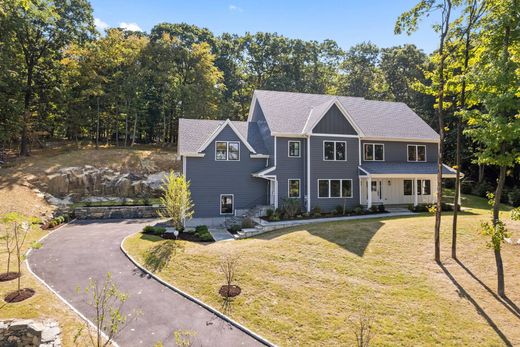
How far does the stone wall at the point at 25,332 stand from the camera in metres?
8.97

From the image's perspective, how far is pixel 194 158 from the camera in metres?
23.2

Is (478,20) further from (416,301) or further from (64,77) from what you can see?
(64,77)

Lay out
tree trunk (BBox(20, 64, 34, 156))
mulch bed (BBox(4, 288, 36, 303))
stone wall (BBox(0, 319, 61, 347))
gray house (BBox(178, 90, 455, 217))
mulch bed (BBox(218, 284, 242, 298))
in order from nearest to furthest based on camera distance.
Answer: stone wall (BBox(0, 319, 61, 347)) < mulch bed (BBox(4, 288, 36, 303)) < mulch bed (BBox(218, 284, 242, 298)) < gray house (BBox(178, 90, 455, 217)) < tree trunk (BBox(20, 64, 34, 156))

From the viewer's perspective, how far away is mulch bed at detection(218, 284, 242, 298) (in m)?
11.5

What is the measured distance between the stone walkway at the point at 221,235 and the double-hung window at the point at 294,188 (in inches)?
242

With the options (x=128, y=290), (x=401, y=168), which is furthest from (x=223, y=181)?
(x=401, y=168)

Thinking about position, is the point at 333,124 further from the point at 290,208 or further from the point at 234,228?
the point at 234,228

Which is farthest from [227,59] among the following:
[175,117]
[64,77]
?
[64,77]

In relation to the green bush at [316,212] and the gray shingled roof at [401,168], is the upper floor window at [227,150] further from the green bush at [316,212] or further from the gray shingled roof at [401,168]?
the gray shingled roof at [401,168]

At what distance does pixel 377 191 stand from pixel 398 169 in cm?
276

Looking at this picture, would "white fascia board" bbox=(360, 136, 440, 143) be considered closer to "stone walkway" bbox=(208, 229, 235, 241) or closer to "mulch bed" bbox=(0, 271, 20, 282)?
"stone walkway" bbox=(208, 229, 235, 241)

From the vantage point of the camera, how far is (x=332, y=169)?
24438mm

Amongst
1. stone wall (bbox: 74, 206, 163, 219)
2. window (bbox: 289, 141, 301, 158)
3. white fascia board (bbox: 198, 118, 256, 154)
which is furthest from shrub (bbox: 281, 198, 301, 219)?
stone wall (bbox: 74, 206, 163, 219)

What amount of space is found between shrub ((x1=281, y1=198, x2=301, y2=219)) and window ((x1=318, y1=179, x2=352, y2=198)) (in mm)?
2494
